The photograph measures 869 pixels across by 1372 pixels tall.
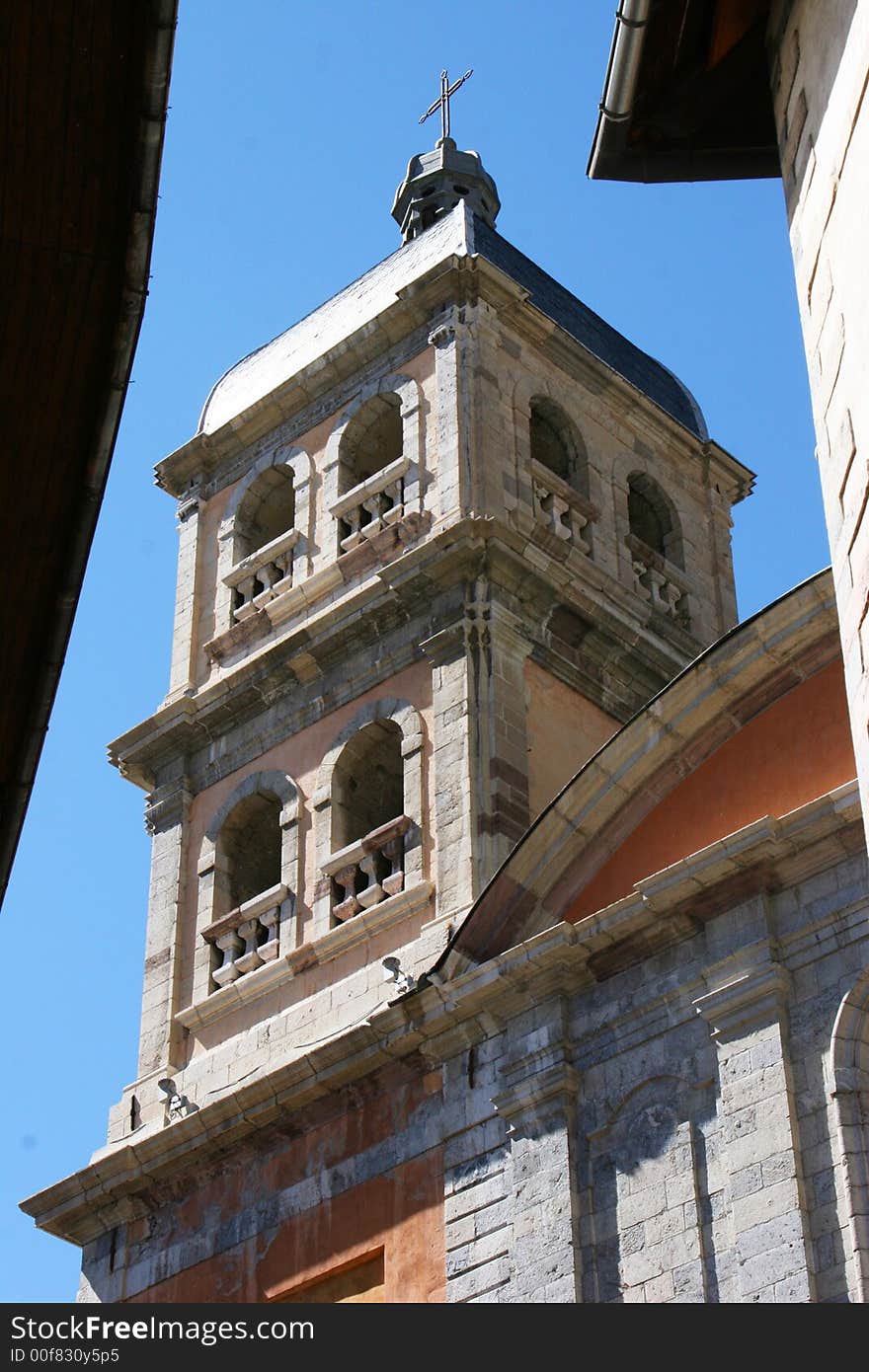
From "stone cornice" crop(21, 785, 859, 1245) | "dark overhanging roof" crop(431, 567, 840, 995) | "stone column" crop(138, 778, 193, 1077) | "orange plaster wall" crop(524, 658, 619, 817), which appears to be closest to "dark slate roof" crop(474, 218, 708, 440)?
"orange plaster wall" crop(524, 658, 619, 817)

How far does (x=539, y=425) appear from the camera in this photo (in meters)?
24.5

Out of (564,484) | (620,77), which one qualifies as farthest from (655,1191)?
(564,484)

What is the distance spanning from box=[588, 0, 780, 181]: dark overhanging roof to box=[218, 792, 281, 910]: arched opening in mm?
13817

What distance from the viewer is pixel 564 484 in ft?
77.5

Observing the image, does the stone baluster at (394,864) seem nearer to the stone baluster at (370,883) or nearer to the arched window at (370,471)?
the stone baluster at (370,883)

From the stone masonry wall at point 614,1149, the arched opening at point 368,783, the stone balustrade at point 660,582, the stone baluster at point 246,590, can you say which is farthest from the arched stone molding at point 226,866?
the stone balustrade at point 660,582

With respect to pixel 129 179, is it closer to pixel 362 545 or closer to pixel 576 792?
pixel 576 792

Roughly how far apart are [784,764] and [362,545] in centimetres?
664

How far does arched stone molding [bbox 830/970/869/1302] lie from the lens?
14.1 m

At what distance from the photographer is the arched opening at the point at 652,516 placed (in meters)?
25.0

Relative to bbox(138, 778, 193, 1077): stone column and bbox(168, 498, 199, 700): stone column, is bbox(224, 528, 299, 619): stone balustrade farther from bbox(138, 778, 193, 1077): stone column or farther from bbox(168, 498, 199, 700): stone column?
bbox(138, 778, 193, 1077): stone column

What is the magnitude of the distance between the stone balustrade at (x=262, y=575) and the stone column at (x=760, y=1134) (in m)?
8.89

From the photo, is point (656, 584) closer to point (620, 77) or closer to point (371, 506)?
point (371, 506)

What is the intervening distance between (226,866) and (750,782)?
6405 mm
